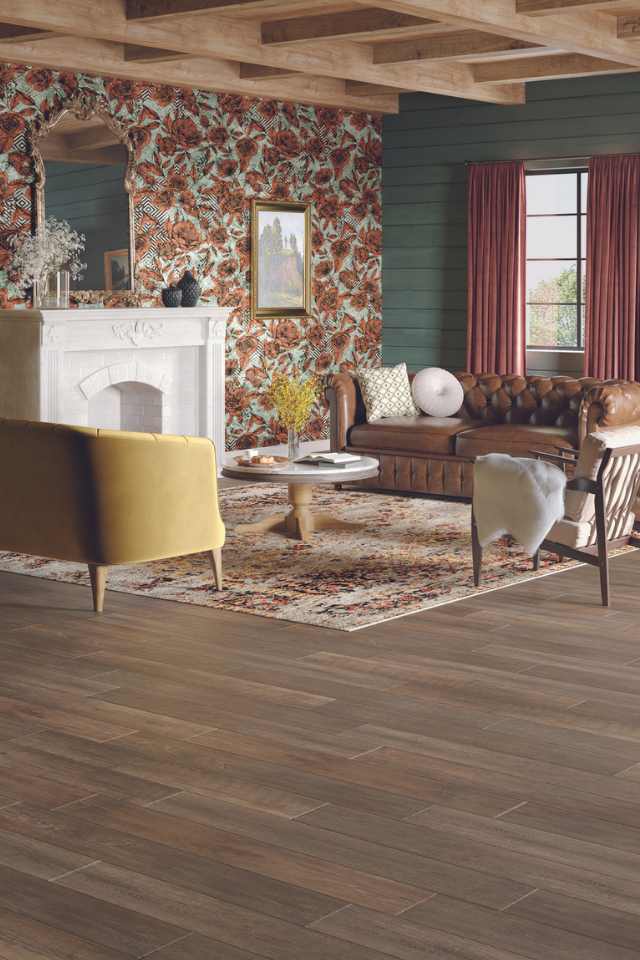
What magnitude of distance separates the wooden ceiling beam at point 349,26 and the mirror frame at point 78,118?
5.08ft

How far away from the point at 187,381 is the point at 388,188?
9.92ft

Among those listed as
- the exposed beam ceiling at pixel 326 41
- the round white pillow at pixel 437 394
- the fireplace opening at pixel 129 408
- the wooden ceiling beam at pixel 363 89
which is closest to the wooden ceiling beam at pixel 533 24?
the exposed beam ceiling at pixel 326 41

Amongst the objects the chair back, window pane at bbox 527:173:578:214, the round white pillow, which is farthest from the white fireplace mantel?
the chair back

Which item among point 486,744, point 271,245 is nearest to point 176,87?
point 271,245

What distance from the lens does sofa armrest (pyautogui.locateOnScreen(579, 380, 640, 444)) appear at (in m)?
8.01

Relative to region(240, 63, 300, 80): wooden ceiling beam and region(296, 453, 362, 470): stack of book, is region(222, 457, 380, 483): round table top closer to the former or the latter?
region(296, 453, 362, 470): stack of book

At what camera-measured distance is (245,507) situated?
8.65m

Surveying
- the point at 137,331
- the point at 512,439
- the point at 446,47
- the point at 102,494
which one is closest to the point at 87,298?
the point at 137,331

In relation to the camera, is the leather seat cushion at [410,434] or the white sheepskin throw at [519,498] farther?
the leather seat cushion at [410,434]

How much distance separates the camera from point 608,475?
618 cm

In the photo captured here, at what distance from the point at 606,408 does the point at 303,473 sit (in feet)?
6.86

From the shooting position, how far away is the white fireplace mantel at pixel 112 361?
865cm

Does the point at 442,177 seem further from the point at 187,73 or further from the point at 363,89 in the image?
the point at 187,73

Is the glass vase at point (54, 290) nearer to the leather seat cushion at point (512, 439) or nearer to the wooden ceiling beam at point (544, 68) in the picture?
the leather seat cushion at point (512, 439)
